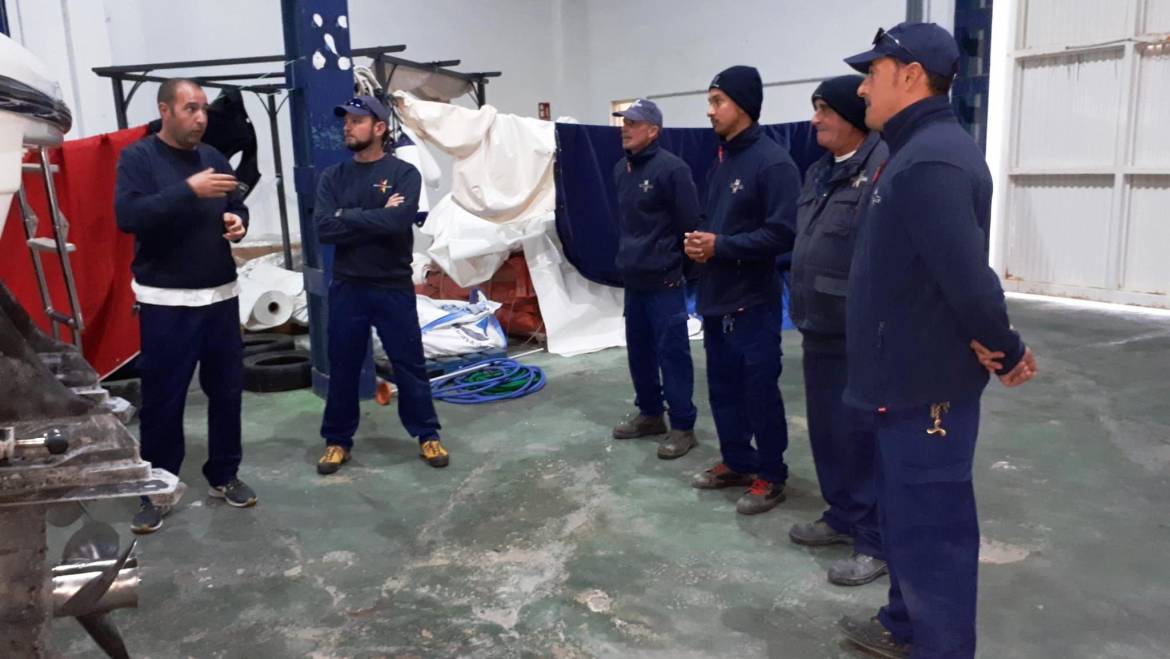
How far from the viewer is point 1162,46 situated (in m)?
7.59

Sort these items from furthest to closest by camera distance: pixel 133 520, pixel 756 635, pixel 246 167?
pixel 246 167, pixel 133 520, pixel 756 635

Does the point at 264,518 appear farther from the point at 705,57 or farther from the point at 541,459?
the point at 705,57

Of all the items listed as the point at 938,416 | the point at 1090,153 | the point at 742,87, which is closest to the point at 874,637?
the point at 938,416

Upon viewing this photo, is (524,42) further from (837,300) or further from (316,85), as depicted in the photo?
(837,300)

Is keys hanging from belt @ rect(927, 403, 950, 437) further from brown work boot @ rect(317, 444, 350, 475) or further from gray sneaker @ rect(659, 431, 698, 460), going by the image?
brown work boot @ rect(317, 444, 350, 475)

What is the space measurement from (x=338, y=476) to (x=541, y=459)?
37.7 inches

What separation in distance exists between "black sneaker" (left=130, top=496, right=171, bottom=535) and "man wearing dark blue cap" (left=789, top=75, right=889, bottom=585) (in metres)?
2.54

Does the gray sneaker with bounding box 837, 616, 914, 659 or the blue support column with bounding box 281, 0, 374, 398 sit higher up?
the blue support column with bounding box 281, 0, 374, 398

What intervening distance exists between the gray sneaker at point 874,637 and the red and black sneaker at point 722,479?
3.88ft

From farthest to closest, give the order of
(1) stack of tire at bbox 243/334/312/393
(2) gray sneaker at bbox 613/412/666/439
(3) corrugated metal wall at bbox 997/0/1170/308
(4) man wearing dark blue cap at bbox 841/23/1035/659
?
(3) corrugated metal wall at bbox 997/0/1170/308 → (1) stack of tire at bbox 243/334/312/393 → (2) gray sneaker at bbox 613/412/666/439 → (4) man wearing dark blue cap at bbox 841/23/1035/659

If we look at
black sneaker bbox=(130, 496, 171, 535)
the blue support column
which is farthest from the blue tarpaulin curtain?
black sneaker bbox=(130, 496, 171, 535)

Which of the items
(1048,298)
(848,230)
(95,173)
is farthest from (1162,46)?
(95,173)

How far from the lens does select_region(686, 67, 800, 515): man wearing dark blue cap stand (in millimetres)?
3332

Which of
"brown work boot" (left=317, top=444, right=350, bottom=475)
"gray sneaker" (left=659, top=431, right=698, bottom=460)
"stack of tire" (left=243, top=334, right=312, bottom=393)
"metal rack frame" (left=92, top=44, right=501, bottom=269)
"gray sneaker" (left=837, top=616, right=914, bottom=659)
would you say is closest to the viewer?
"gray sneaker" (left=837, top=616, right=914, bottom=659)
